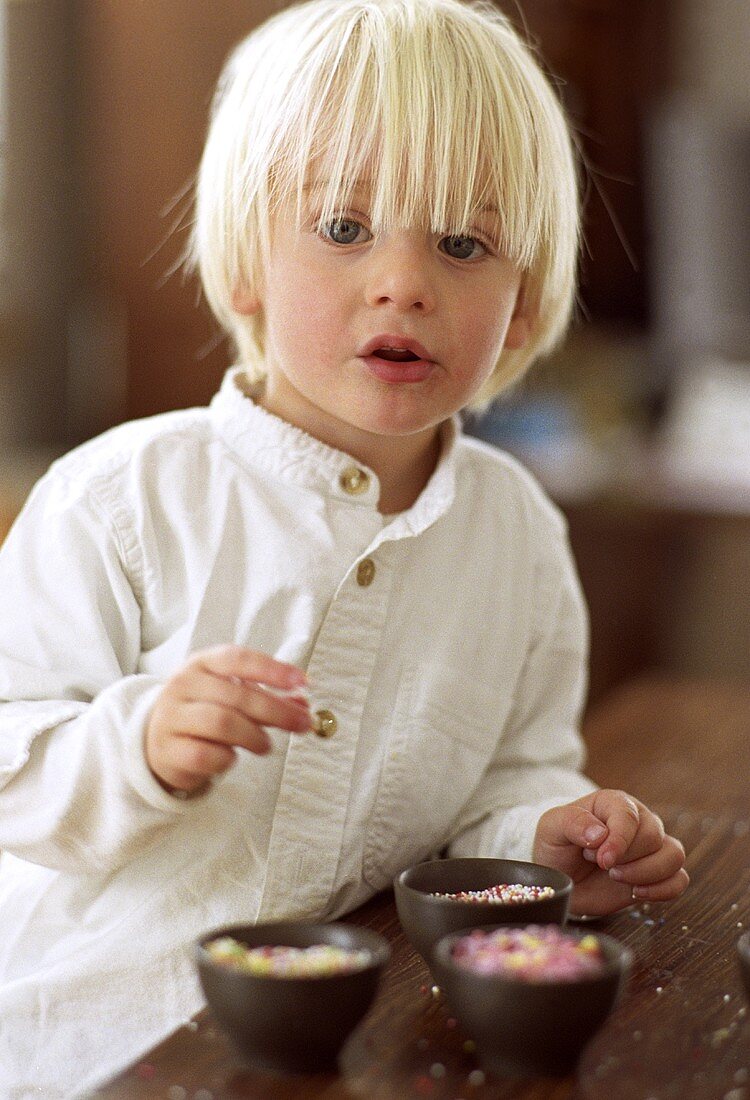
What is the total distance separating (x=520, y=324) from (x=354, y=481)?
224mm

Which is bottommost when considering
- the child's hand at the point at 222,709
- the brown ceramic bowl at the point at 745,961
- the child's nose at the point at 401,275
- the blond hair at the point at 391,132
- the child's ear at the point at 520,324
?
the brown ceramic bowl at the point at 745,961

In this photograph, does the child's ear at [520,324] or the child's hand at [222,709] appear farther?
the child's ear at [520,324]

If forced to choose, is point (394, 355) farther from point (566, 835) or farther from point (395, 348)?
point (566, 835)

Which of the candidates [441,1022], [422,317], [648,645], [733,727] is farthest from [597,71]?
[441,1022]

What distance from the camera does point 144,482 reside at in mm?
929

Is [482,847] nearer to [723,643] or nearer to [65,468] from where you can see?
[65,468]

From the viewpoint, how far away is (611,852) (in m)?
0.85

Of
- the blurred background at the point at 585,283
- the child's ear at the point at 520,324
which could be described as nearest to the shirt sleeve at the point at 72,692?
the child's ear at the point at 520,324

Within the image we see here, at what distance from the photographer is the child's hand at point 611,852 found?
0.87 meters

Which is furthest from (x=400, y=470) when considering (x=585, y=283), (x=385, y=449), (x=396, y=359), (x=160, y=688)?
(x=585, y=283)

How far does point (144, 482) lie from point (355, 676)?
0.65 ft

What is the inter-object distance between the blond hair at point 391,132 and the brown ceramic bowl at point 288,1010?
50 cm

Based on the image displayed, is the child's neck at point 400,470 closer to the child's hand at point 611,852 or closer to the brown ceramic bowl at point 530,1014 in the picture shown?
the child's hand at point 611,852

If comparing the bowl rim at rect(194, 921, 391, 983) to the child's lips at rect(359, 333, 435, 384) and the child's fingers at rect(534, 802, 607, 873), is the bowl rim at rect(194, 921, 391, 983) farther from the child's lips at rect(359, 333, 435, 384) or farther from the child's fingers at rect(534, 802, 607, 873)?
the child's lips at rect(359, 333, 435, 384)
